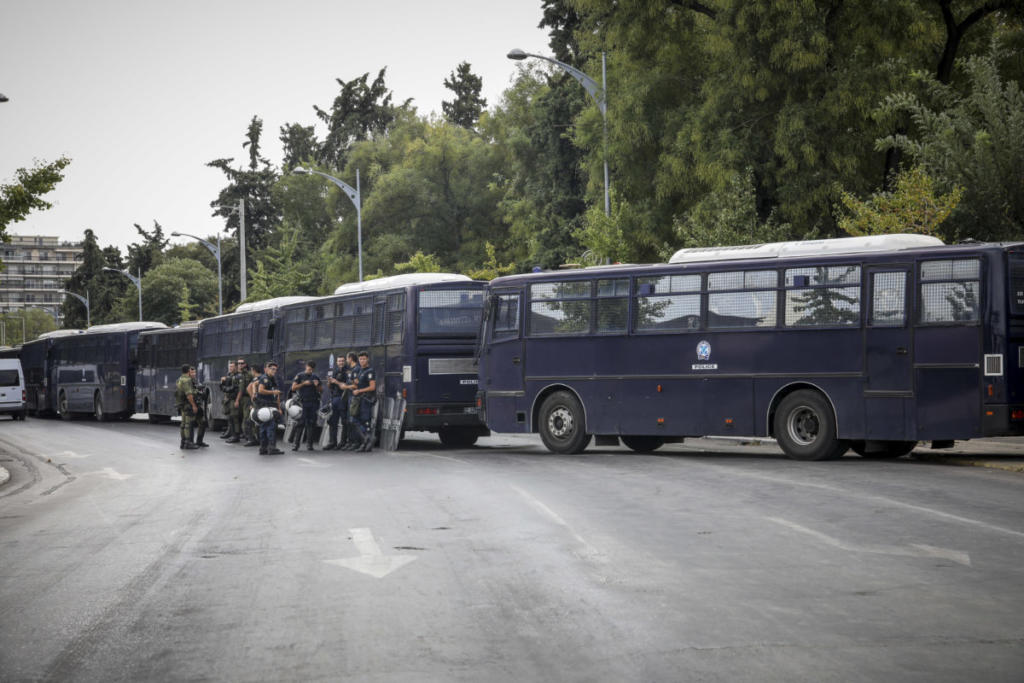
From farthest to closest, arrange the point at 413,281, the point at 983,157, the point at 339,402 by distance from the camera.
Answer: the point at 413,281 → the point at 339,402 → the point at 983,157

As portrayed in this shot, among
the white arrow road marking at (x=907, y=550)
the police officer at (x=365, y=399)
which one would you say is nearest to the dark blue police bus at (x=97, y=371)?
the police officer at (x=365, y=399)

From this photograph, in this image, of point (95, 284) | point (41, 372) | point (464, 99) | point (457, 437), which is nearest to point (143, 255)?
point (95, 284)

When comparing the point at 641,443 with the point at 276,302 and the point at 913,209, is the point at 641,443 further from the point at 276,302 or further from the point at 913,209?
the point at 276,302

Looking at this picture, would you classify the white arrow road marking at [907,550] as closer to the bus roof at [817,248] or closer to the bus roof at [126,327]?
the bus roof at [817,248]

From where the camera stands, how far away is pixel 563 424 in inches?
950

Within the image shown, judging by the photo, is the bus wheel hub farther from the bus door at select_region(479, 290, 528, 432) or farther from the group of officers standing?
the group of officers standing

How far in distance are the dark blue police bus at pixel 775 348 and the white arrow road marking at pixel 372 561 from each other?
10.2 m

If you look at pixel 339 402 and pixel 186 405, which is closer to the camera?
pixel 339 402

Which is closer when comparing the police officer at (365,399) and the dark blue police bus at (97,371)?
the police officer at (365,399)

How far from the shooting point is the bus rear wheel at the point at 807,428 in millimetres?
20109

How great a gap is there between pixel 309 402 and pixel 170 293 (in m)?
89.8

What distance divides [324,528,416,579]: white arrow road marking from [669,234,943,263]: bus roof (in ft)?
36.4

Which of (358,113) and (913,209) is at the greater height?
(358,113)

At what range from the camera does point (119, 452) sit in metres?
29.4
